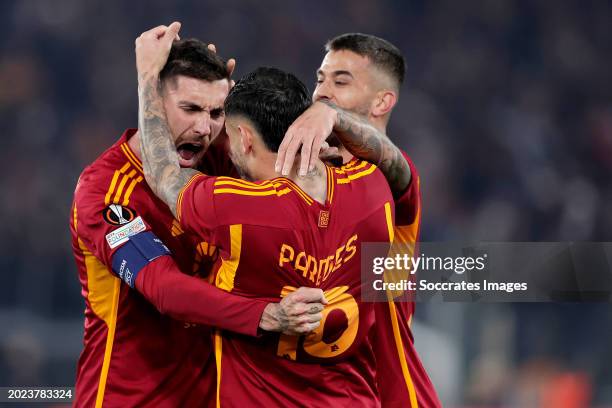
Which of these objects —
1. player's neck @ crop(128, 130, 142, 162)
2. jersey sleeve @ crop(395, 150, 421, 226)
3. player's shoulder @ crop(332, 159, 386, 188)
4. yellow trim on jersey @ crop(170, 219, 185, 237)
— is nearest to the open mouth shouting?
player's neck @ crop(128, 130, 142, 162)

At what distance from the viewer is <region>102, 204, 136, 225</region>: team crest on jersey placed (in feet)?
10.4

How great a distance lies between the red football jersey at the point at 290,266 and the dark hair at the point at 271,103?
18cm

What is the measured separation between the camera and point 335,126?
10.2 feet

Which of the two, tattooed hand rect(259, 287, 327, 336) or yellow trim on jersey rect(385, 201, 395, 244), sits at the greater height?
yellow trim on jersey rect(385, 201, 395, 244)

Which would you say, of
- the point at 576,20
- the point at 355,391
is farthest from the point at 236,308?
the point at 576,20

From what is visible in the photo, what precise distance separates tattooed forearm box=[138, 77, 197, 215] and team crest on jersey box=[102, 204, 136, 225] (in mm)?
132

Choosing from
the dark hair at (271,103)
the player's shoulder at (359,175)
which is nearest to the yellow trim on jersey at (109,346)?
the dark hair at (271,103)

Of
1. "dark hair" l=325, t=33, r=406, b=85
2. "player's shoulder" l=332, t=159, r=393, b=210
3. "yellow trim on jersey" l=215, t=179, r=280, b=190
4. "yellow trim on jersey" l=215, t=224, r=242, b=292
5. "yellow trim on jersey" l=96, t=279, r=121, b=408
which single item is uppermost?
"dark hair" l=325, t=33, r=406, b=85

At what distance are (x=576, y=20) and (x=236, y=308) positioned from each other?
856 centimetres

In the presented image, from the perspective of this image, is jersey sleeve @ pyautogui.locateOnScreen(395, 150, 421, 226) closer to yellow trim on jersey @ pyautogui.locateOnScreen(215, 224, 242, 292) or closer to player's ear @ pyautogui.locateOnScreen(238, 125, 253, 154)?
player's ear @ pyautogui.locateOnScreen(238, 125, 253, 154)

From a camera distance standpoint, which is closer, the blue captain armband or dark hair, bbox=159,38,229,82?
the blue captain armband

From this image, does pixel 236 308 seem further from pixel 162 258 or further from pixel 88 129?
pixel 88 129

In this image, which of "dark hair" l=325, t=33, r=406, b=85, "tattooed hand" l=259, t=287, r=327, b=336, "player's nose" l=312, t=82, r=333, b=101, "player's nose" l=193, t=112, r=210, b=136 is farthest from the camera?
"dark hair" l=325, t=33, r=406, b=85

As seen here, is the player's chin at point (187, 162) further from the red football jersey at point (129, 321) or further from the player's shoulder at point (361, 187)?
the player's shoulder at point (361, 187)
